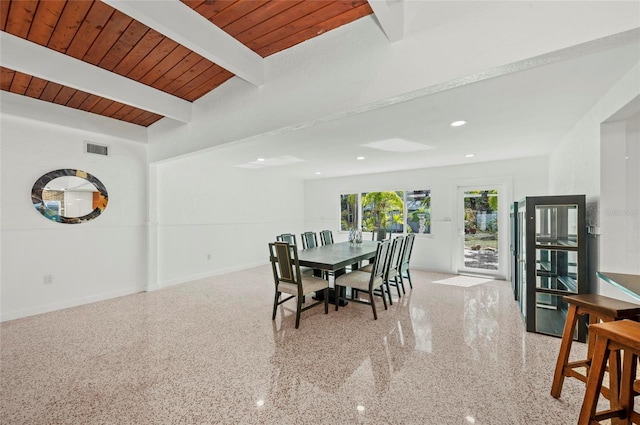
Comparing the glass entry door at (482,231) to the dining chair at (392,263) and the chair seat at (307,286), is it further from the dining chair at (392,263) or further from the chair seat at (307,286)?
the chair seat at (307,286)

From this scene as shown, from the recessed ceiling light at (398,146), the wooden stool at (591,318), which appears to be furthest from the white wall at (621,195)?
the recessed ceiling light at (398,146)

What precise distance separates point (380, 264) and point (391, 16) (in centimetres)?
263

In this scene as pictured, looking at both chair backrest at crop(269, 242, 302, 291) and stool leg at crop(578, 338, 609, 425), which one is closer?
stool leg at crop(578, 338, 609, 425)

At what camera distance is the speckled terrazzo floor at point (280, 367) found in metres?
1.81

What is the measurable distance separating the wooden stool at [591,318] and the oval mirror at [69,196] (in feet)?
17.9

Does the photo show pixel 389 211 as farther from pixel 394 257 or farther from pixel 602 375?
pixel 602 375

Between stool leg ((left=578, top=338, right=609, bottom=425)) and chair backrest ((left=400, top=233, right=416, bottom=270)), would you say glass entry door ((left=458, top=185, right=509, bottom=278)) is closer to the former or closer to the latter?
chair backrest ((left=400, top=233, right=416, bottom=270))

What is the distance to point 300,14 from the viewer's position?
197 centimetres

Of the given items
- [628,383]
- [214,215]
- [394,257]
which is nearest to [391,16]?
[628,383]

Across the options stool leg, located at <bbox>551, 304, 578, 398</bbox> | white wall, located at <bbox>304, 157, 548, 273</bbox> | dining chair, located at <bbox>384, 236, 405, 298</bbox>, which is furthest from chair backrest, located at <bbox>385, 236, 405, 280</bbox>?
white wall, located at <bbox>304, 157, 548, 273</bbox>

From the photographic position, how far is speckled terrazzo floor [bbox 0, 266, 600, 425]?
1.81 meters

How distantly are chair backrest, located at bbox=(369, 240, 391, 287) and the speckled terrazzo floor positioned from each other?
0.43 m

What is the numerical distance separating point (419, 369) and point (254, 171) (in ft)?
17.8

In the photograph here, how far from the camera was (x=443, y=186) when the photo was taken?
582 centimetres
